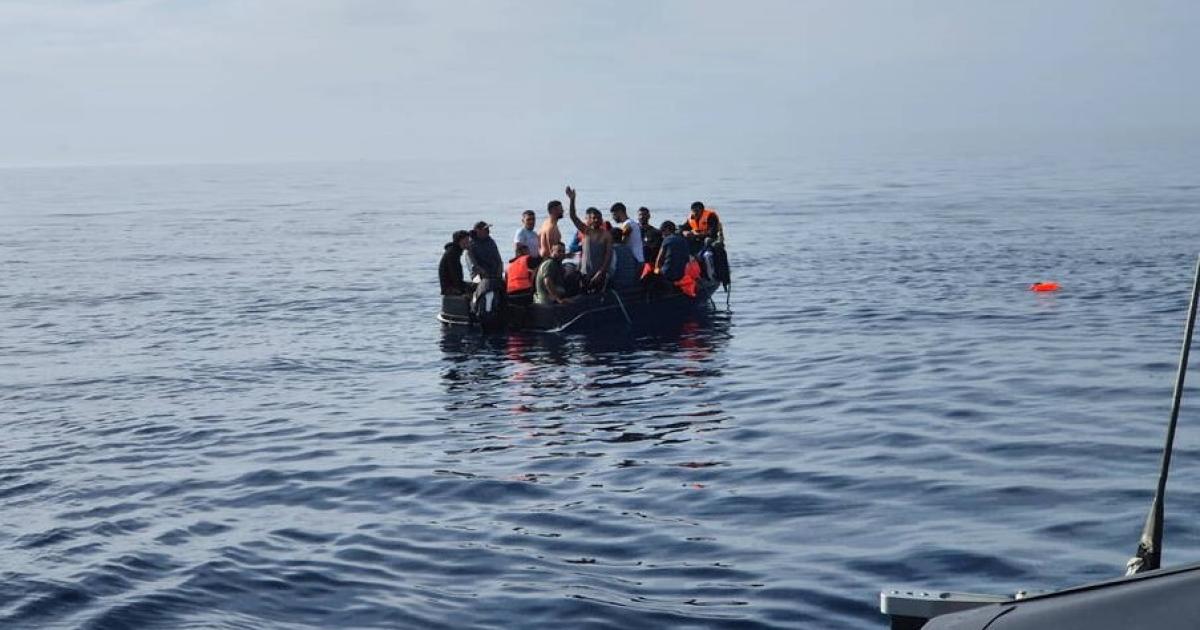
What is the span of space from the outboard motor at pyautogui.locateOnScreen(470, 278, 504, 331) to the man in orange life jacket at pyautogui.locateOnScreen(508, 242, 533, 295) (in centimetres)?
43

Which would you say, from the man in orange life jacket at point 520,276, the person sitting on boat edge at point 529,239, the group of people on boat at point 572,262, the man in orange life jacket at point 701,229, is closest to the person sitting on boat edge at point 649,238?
the group of people on boat at point 572,262

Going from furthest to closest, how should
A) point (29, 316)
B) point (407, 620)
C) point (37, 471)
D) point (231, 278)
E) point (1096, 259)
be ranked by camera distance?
1. point (231, 278)
2. point (1096, 259)
3. point (29, 316)
4. point (37, 471)
5. point (407, 620)

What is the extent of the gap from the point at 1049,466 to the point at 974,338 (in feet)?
31.9

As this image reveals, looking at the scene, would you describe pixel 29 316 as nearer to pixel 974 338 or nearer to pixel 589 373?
pixel 589 373

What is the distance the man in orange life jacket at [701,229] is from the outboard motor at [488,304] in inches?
187

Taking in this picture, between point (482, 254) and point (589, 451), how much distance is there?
30.2 feet

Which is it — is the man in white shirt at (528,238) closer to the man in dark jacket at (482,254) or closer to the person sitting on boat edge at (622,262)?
the man in dark jacket at (482,254)

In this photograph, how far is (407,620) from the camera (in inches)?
375

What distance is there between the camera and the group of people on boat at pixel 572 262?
937 inches

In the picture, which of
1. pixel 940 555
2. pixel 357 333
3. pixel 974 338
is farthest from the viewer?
pixel 357 333

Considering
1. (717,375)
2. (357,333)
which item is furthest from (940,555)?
(357,333)

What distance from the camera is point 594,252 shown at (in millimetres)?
24016

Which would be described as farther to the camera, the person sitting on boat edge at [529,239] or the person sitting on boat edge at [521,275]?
the person sitting on boat edge at [521,275]

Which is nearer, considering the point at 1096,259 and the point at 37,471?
the point at 37,471
